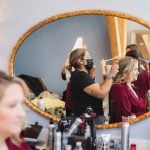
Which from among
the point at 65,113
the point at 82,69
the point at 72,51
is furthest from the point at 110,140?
the point at 72,51

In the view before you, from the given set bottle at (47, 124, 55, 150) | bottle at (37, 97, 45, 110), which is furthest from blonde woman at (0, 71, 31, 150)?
bottle at (37, 97, 45, 110)

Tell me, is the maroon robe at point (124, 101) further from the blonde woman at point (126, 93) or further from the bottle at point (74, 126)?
the bottle at point (74, 126)

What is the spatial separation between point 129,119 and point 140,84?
0.17 meters

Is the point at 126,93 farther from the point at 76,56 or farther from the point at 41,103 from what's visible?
the point at 41,103

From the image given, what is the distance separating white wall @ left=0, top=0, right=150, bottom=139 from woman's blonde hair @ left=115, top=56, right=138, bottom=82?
0.70 ft

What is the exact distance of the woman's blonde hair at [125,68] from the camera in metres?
1.57

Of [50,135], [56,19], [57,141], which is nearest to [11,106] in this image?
[57,141]

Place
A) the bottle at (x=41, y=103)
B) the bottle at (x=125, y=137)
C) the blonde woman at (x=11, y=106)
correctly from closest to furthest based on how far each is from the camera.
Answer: the blonde woman at (x=11, y=106) < the bottle at (x=125, y=137) < the bottle at (x=41, y=103)

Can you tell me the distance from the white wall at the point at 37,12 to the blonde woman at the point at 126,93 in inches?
3.0

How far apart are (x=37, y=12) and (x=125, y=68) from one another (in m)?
0.57

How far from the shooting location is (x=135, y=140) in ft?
5.20

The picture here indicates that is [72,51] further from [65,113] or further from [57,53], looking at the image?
[65,113]

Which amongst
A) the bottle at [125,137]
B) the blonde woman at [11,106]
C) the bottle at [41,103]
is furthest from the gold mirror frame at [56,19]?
the blonde woman at [11,106]

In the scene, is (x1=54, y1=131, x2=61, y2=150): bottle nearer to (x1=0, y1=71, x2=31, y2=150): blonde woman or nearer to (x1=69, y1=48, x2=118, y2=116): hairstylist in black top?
(x1=69, y1=48, x2=118, y2=116): hairstylist in black top
